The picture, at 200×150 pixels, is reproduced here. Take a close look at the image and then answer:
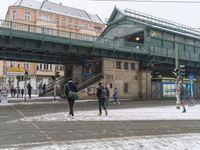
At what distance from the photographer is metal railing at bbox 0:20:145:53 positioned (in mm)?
32094

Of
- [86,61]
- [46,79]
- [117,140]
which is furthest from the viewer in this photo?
[46,79]

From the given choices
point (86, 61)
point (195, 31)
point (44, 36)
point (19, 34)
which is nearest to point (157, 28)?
point (86, 61)

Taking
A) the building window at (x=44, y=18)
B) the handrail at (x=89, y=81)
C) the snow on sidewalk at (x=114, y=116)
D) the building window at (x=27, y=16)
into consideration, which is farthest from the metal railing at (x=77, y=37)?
the building window at (x=27, y=16)

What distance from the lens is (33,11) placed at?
8419cm

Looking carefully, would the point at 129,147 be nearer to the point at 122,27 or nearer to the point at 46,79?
the point at 122,27

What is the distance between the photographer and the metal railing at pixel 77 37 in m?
32.1

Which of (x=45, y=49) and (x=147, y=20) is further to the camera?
(x=147, y=20)

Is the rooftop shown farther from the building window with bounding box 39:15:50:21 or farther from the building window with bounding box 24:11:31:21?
the building window with bounding box 24:11:31:21

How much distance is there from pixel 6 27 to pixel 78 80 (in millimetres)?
21671

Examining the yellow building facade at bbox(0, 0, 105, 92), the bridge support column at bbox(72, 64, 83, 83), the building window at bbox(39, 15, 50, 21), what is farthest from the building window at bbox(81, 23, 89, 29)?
the bridge support column at bbox(72, 64, 83, 83)

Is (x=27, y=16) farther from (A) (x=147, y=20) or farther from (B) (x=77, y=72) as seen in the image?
(A) (x=147, y=20)

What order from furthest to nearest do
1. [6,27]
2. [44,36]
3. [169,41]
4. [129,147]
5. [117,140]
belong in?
1. [169,41]
2. [44,36]
3. [6,27]
4. [117,140]
5. [129,147]

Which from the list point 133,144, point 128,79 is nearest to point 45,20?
point 128,79

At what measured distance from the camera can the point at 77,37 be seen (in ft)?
127
